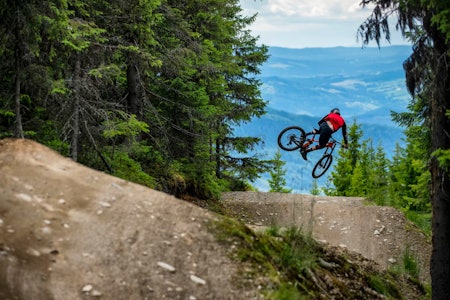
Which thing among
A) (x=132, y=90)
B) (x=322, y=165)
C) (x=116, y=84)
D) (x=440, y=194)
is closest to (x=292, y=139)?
(x=322, y=165)

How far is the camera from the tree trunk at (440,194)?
29.6ft

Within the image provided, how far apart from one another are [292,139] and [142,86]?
5.30 m

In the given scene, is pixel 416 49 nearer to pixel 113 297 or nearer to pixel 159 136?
pixel 113 297

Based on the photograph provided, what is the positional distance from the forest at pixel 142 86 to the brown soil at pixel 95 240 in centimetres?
308

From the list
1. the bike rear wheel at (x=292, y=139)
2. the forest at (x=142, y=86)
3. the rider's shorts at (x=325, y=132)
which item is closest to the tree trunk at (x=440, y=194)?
the forest at (x=142, y=86)

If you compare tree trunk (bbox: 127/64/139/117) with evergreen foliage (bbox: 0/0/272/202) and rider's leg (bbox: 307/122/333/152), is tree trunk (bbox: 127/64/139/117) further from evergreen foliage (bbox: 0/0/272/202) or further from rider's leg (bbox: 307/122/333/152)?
rider's leg (bbox: 307/122/333/152)

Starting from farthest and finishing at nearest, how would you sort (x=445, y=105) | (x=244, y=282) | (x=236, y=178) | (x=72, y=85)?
(x=236, y=178)
(x=72, y=85)
(x=445, y=105)
(x=244, y=282)

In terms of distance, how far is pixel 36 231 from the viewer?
19.4 feet

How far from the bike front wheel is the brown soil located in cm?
1079

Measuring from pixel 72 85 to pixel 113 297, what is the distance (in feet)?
24.2

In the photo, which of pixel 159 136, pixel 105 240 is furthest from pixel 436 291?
pixel 159 136

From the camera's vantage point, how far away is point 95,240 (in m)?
5.99

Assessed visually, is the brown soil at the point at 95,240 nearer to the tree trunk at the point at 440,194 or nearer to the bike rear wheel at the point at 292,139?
the tree trunk at the point at 440,194

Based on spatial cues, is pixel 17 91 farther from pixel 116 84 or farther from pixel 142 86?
pixel 116 84
